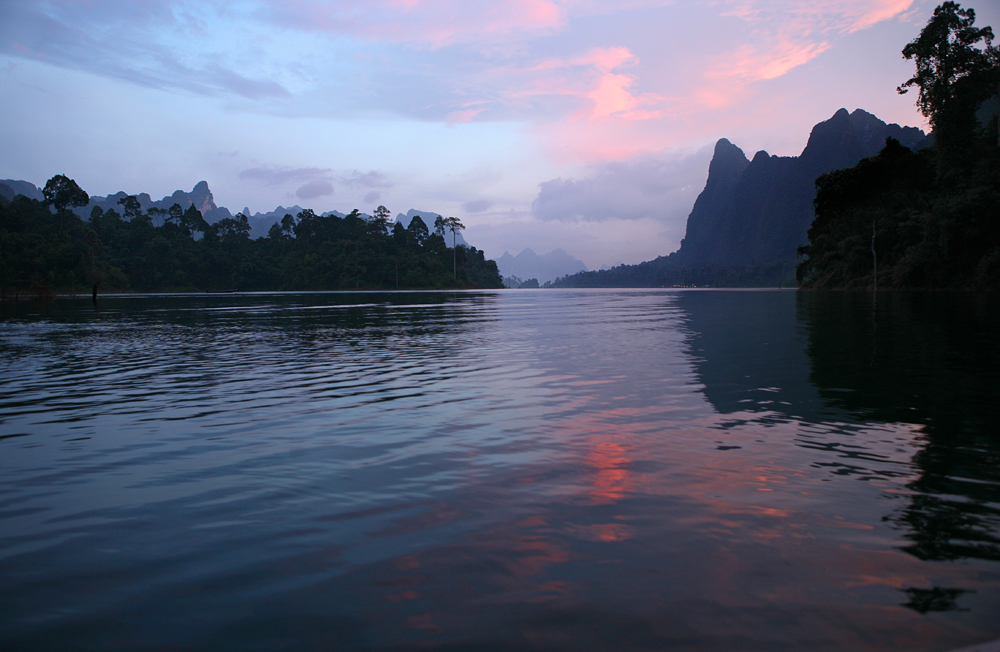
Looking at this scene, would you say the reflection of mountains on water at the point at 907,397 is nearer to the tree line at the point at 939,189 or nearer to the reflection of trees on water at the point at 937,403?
the reflection of trees on water at the point at 937,403

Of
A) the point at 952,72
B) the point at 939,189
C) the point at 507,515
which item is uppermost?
the point at 952,72

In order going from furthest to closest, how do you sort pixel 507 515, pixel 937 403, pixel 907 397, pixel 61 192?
pixel 61 192 → pixel 907 397 → pixel 937 403 → pixel 507 515

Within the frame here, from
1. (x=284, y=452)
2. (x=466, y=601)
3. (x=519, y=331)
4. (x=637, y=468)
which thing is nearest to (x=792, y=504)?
(x=637, y=468)

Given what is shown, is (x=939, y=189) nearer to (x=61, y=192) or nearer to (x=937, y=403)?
(x=937, y=403)

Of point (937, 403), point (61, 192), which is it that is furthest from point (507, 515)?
point (61, 192)

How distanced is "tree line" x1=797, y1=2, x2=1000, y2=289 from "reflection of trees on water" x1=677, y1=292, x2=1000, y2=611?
158 feet

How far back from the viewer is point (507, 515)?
682cm

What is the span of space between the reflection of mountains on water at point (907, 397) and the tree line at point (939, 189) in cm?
4871

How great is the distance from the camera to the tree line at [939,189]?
6831cm

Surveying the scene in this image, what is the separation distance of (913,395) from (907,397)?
1.11 feet

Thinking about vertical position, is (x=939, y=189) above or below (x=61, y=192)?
below

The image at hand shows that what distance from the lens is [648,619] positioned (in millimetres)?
4598

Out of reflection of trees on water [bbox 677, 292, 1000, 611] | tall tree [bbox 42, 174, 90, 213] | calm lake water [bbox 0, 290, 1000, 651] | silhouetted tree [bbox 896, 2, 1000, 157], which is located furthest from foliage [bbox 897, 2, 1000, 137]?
tall tree [bbox 42, 174, 90, 213]

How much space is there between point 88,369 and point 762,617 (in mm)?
23085
